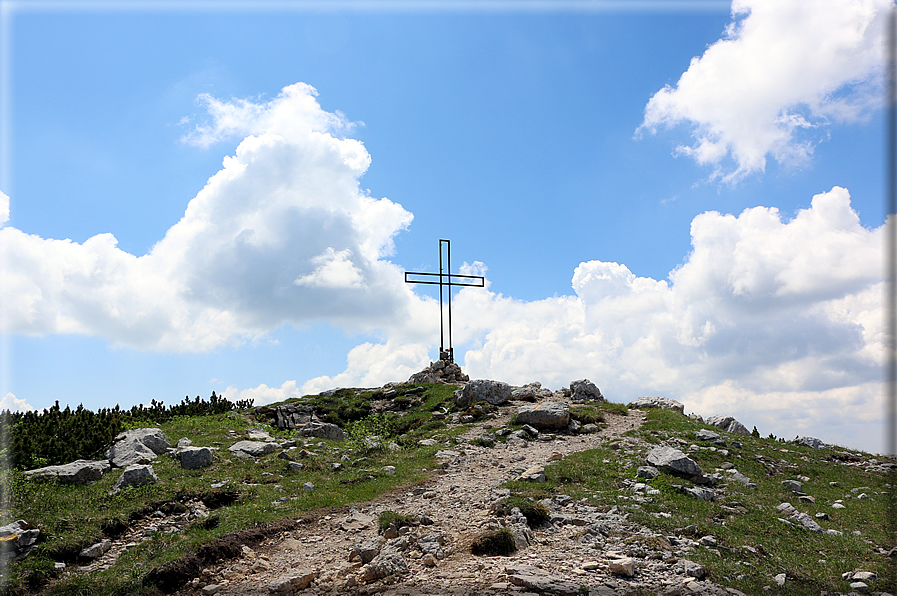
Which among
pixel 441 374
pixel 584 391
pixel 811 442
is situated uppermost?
pixel 441 374

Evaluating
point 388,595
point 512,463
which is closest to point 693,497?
point 512,463

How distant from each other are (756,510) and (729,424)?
18323mm

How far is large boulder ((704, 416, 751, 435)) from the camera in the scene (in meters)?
32.8

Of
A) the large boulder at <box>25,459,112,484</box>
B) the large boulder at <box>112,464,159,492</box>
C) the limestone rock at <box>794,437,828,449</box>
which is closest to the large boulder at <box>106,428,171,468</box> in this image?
the large boulder at <box>25,459,112,484</box>

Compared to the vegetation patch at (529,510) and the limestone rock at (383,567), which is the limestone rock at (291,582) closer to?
the limestone rock at (383,567)

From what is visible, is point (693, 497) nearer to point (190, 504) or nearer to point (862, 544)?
point (862, 544)

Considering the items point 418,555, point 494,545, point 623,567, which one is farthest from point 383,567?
point 623,567

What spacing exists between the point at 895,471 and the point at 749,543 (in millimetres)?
18594

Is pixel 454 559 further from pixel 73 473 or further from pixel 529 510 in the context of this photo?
pixel 73 473

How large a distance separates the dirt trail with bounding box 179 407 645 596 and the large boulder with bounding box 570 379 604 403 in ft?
68.9

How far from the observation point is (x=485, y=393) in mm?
38031

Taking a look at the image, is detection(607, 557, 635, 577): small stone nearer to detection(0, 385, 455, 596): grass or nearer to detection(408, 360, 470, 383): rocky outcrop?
detection(0, 385, 455, 596): grass

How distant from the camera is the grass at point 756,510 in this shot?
40.6 feet

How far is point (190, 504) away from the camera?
1723 cm
